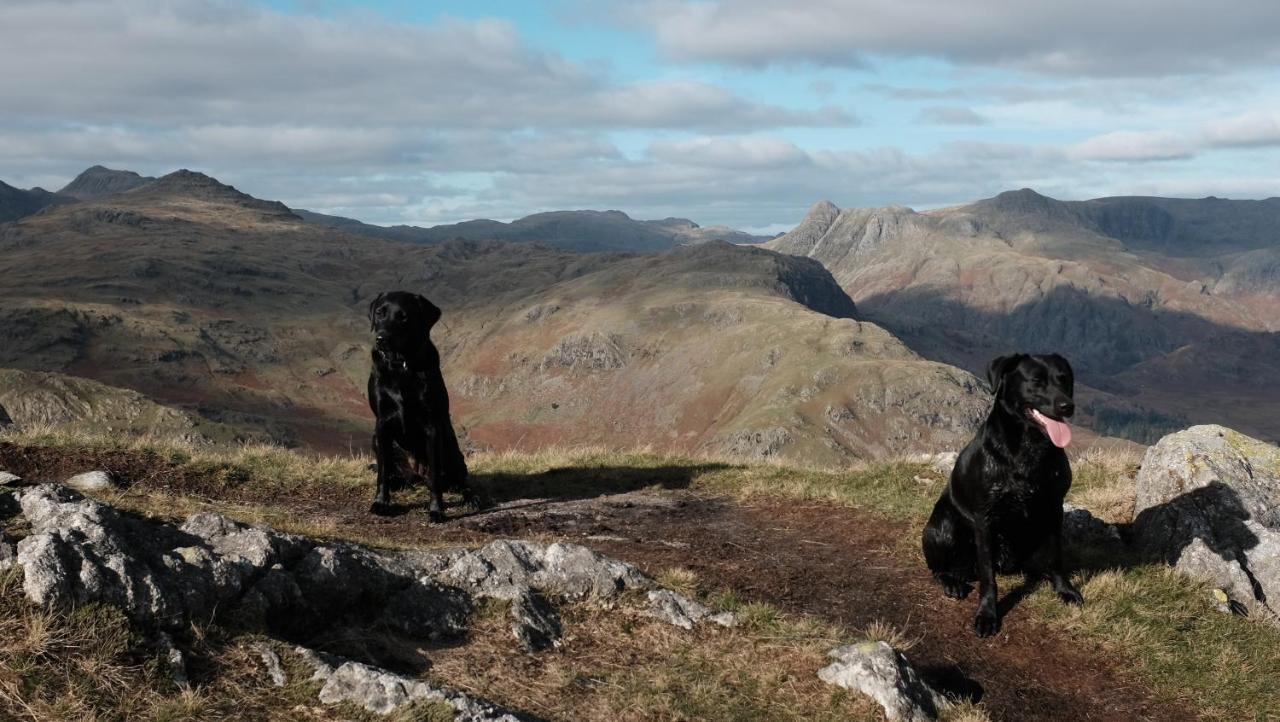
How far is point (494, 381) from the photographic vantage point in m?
186

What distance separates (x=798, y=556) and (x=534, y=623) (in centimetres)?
429

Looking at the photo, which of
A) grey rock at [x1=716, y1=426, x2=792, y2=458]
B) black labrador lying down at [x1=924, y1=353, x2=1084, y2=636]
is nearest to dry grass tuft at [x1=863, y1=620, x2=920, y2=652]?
black labrador lying down at [x1=924, y1=353, x2=1084, y2=636]

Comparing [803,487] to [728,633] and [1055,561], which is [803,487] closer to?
[1055,561]

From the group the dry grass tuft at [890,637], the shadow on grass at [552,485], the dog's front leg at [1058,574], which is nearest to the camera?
the dry grass tuft at [890,637]

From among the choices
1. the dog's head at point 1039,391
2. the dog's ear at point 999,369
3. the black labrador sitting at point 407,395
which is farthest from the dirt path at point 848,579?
the dog's ear at point 999,369

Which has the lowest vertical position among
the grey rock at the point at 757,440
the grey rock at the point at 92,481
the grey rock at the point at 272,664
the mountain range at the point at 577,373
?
the grey rock at the point at 757,440

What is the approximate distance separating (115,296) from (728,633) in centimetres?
21628

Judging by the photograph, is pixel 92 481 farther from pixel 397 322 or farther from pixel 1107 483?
pixel 1107 483

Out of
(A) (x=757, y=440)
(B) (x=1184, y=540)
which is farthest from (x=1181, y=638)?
(A) (x=757, y=440)

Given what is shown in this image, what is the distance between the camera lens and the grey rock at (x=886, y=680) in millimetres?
6320

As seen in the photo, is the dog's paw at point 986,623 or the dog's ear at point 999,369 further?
the dog's ear at point 999,369

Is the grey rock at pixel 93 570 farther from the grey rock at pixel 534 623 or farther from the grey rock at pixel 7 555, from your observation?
the grey rock at pixel 534 623

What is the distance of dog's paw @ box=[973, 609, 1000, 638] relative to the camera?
8320 mm

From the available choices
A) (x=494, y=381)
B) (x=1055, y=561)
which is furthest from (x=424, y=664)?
(x=494, y=381)
